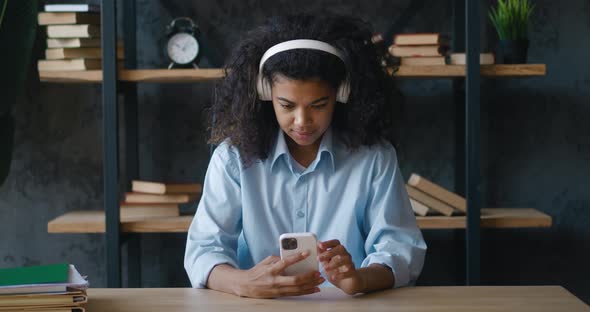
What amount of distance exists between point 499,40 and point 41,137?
1.84 metres

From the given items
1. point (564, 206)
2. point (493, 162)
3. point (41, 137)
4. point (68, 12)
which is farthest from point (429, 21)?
point (41, 137)

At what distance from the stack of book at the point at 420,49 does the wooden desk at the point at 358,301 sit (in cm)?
122

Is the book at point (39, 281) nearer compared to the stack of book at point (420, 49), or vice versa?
the book at point (39, 281)

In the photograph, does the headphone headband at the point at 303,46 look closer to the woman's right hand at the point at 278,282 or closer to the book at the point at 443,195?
the woman's right hand at the point at 278,282

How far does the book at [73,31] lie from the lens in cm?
251

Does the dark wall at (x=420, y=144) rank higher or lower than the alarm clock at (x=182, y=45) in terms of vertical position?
lower

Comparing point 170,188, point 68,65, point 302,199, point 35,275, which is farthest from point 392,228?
point 68,65

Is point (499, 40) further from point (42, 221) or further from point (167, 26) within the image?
point (42, 221)

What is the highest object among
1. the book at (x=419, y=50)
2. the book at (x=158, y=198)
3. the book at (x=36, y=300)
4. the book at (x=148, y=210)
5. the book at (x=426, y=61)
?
the book at (x=419, y=50)

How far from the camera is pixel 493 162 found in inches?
114

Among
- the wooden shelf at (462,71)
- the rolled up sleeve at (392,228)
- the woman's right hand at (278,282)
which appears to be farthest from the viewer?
the wooden shelf at (462,71)

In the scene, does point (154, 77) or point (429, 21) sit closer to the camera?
point (154, 77)

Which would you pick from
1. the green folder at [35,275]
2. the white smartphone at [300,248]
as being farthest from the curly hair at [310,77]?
the green folder at [35,275]

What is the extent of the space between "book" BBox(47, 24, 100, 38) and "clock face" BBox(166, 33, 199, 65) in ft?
0.86
